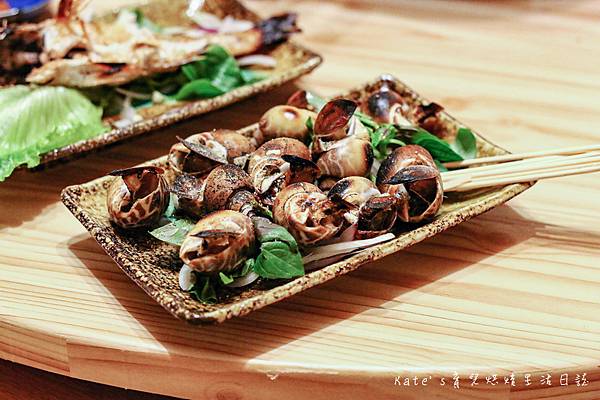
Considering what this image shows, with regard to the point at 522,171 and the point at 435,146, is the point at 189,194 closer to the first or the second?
the point at 435,146

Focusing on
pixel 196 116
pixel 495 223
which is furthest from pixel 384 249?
pixel 196 116

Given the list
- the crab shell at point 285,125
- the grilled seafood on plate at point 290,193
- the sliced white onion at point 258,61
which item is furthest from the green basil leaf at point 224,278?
the sliced white onion at point 258,61

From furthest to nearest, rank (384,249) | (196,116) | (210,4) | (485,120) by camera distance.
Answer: (210,4), (485,120), (196,116), (384,249)

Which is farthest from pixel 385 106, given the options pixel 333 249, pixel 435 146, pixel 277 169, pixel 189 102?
pixel 189 102

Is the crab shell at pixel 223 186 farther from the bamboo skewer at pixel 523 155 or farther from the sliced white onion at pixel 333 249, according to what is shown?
the bamboo skewer at pixel 523 155

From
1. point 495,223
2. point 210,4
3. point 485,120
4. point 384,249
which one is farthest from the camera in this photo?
point 210,4

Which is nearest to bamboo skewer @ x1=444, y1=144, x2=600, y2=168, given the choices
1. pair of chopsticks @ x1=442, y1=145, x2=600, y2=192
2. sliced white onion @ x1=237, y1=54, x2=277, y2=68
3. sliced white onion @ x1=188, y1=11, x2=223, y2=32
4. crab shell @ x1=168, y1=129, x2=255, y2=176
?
pair of chopsticks @ x1=442, y1=145, x2=600, y2=192

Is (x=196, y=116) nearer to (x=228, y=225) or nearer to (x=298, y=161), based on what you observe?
(x=298, y=161)
